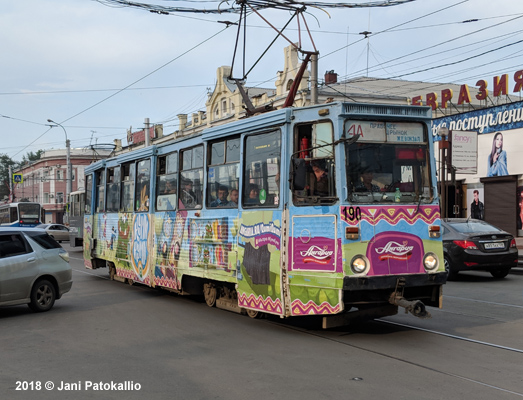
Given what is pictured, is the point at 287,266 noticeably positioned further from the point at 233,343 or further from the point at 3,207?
the point at 3,207

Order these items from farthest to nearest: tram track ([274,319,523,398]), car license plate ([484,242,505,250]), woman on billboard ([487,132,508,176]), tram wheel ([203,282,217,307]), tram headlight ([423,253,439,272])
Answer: woman on billboard ([487,132,508,176]), car license plate ([484,242,505,250]), tram wheel ([203,282,217,307]), tram headlight ([423,253,439,272]), tram track ([274,319,523,398])

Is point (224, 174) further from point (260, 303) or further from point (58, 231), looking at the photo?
point (58, 231)

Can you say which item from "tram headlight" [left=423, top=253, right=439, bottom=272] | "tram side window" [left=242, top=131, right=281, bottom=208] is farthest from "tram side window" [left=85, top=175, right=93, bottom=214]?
"tram headlight" [left=423, top=253, right=439, bottom=272]

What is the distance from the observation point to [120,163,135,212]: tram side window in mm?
14062

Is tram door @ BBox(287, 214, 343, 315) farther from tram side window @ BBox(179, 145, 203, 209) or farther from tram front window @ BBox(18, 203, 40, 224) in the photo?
tram front window @ BBox(18, 203, 40, 224)

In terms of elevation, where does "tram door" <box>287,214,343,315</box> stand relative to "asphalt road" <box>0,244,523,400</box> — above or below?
above

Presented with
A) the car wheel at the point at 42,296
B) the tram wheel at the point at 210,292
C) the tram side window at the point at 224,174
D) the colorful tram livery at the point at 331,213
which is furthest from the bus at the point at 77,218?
the colorful tram livery at the point at 331,213

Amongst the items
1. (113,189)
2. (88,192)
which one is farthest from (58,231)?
(113,189)

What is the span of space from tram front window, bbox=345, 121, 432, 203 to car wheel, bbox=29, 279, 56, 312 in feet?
21.2

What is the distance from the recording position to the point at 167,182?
12258 mm

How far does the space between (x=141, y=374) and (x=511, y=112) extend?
24025 millimetres

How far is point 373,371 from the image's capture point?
253 inches

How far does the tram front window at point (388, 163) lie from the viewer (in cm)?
789

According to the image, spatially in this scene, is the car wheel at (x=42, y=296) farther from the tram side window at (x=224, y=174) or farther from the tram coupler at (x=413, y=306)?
the tram coupler at (x=413, y=306)
